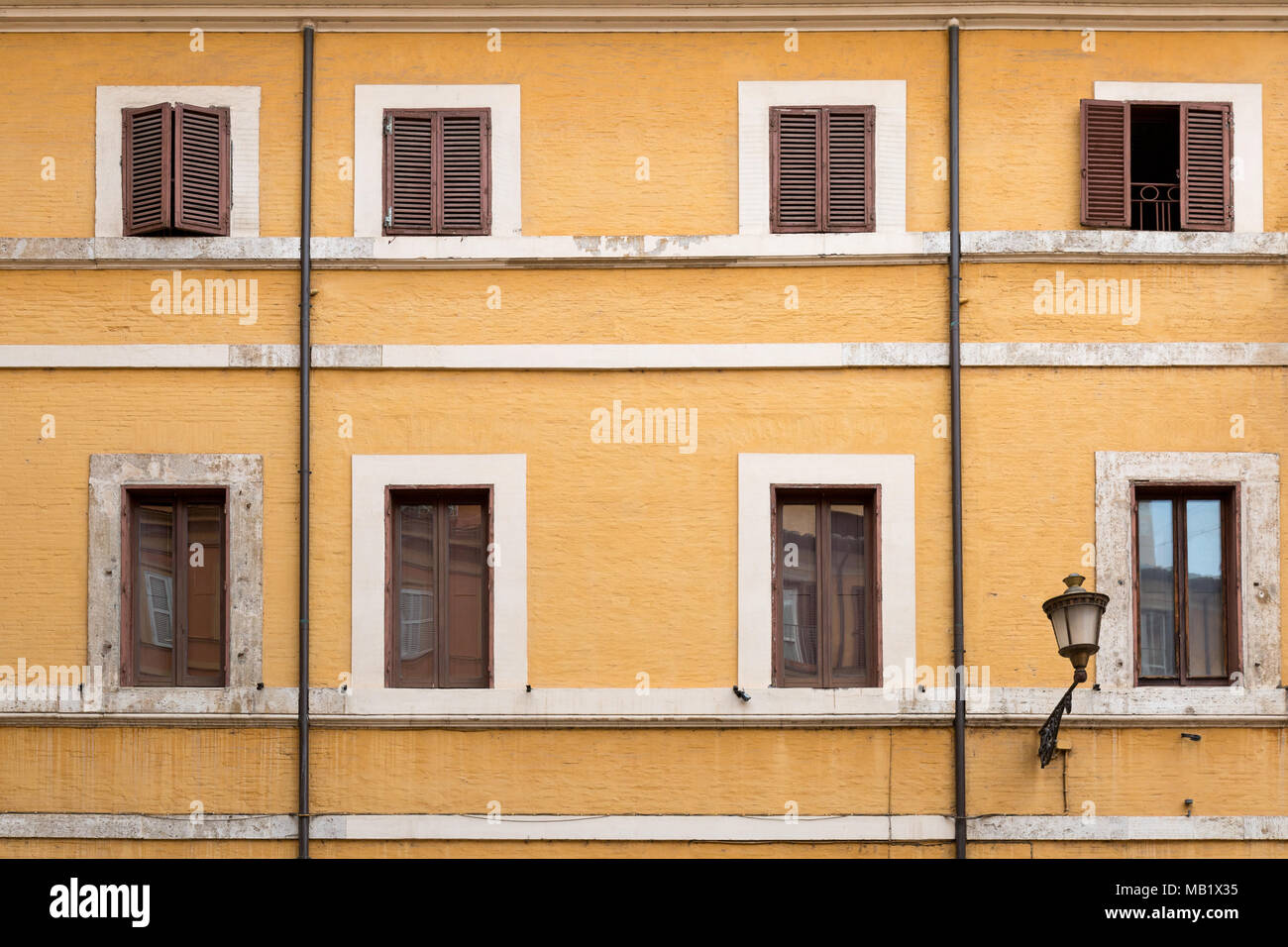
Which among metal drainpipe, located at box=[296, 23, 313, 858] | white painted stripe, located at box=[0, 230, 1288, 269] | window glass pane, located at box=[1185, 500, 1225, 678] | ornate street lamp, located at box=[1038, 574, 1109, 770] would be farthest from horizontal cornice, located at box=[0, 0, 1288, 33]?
ornate street lamp, located at box=[1038, 574, 1109, 770]

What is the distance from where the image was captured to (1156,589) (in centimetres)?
1555

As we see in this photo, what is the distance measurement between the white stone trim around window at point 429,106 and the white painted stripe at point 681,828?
479cm

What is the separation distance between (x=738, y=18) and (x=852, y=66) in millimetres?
1033

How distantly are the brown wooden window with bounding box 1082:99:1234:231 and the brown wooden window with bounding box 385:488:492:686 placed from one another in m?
5.66

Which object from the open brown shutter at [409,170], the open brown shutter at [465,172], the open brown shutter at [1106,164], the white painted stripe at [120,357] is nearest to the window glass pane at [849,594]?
the open brown shutter at [1106,164]

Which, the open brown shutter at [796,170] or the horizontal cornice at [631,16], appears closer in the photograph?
the open brown shutter at [796,170]

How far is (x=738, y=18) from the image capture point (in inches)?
628

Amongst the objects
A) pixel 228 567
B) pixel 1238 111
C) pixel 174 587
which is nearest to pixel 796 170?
pixel 1238 111

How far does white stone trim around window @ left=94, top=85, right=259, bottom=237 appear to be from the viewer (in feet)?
51.9

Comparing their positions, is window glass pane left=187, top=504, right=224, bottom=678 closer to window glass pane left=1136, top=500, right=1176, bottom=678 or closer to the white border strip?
the white border strip

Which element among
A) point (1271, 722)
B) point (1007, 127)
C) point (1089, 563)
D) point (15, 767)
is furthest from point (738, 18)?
point (15, 767)

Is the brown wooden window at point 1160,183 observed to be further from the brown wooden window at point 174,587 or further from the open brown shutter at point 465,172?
the brown wooden window at point 174,587

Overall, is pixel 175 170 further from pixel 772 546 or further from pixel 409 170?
pixel 772 546

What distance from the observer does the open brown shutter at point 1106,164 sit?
51.5 ft
